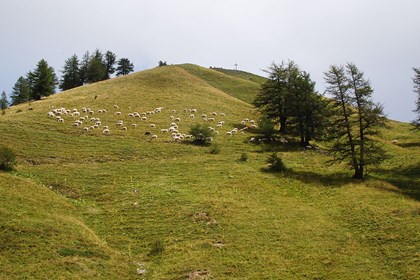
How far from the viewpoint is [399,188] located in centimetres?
4425

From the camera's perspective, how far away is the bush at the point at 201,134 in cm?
6138

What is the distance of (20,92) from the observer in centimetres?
11700

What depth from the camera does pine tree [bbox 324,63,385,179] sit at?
153 feet

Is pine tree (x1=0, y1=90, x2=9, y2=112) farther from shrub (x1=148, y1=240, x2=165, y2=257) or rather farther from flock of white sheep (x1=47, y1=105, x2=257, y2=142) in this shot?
shrub (x1=148, y1=240, x2=165, y2=257)

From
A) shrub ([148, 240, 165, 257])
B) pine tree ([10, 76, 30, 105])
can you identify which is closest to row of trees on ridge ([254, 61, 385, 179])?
shrub ([148, 240, 165, 257])

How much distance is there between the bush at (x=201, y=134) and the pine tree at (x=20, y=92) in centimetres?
7338

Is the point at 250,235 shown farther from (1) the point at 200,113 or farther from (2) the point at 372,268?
(1) the point at 200,113

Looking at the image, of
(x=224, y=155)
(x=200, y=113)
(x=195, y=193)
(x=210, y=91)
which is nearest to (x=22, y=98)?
(x=210, y=91)

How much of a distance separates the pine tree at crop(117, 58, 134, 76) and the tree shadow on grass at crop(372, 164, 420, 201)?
344 feet

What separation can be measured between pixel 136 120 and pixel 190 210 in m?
37.5

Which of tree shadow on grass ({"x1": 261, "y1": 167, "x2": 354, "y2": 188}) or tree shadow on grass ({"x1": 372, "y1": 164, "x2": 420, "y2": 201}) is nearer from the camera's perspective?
tree shadow on grass ({"x1": 372, "y1": 164, "x2": 420, "y2": 201})

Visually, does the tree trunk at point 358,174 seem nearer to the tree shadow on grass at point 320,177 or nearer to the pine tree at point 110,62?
the tree shadow on grass at point 320,177

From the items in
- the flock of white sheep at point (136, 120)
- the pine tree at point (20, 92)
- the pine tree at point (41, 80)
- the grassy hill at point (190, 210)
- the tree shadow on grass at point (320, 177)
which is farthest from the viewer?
the pine tree at point (20, 92)

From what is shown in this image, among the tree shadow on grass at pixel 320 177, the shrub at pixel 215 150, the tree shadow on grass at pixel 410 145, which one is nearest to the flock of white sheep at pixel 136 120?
the shrub at pixel 215 150
